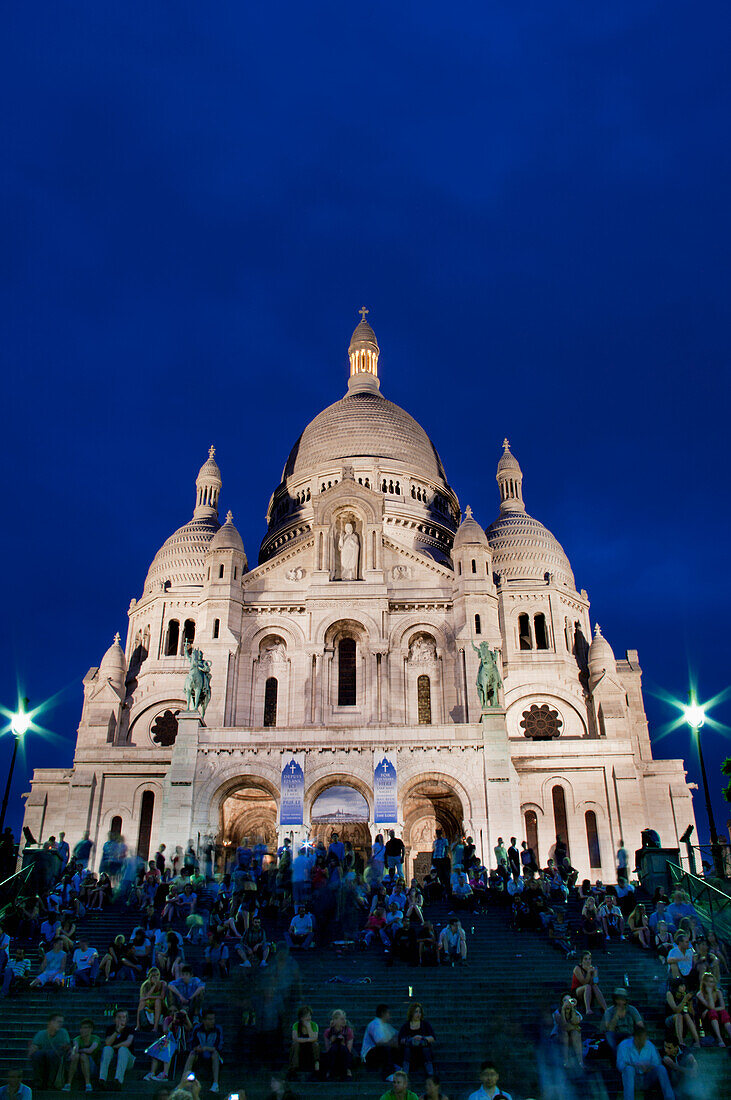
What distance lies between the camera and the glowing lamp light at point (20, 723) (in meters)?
27.0

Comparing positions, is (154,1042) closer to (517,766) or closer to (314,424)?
(517,766)

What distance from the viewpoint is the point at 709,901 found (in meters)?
23.4

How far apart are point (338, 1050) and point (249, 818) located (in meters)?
29.6

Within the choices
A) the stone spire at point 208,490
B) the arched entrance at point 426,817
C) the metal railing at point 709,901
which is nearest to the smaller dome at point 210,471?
the stone spire at point 208,490

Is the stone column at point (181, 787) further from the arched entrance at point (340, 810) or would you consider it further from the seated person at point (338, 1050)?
the seated person at point (338, 1050)

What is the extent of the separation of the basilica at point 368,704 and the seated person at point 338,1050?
2100cm

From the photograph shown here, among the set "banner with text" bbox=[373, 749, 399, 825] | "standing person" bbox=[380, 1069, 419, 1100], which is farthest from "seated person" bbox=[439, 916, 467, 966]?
"banner with text" bbox=[373, 749, 399, 825]

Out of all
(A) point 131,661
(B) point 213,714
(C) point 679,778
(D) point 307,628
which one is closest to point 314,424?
(A) point 131,661

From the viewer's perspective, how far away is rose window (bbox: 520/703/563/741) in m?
50.8

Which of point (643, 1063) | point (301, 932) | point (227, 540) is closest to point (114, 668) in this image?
point (227, 540)

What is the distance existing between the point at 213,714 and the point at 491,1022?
25.1 metres

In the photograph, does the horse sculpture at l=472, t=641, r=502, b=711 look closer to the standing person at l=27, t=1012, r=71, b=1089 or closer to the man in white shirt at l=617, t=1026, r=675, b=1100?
the man in white shirt at l=617, t=1026, r=675, b=1100

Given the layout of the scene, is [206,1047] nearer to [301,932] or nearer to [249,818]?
[301,932]

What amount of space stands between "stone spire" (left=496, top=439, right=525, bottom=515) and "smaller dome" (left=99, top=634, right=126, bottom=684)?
24837mm
